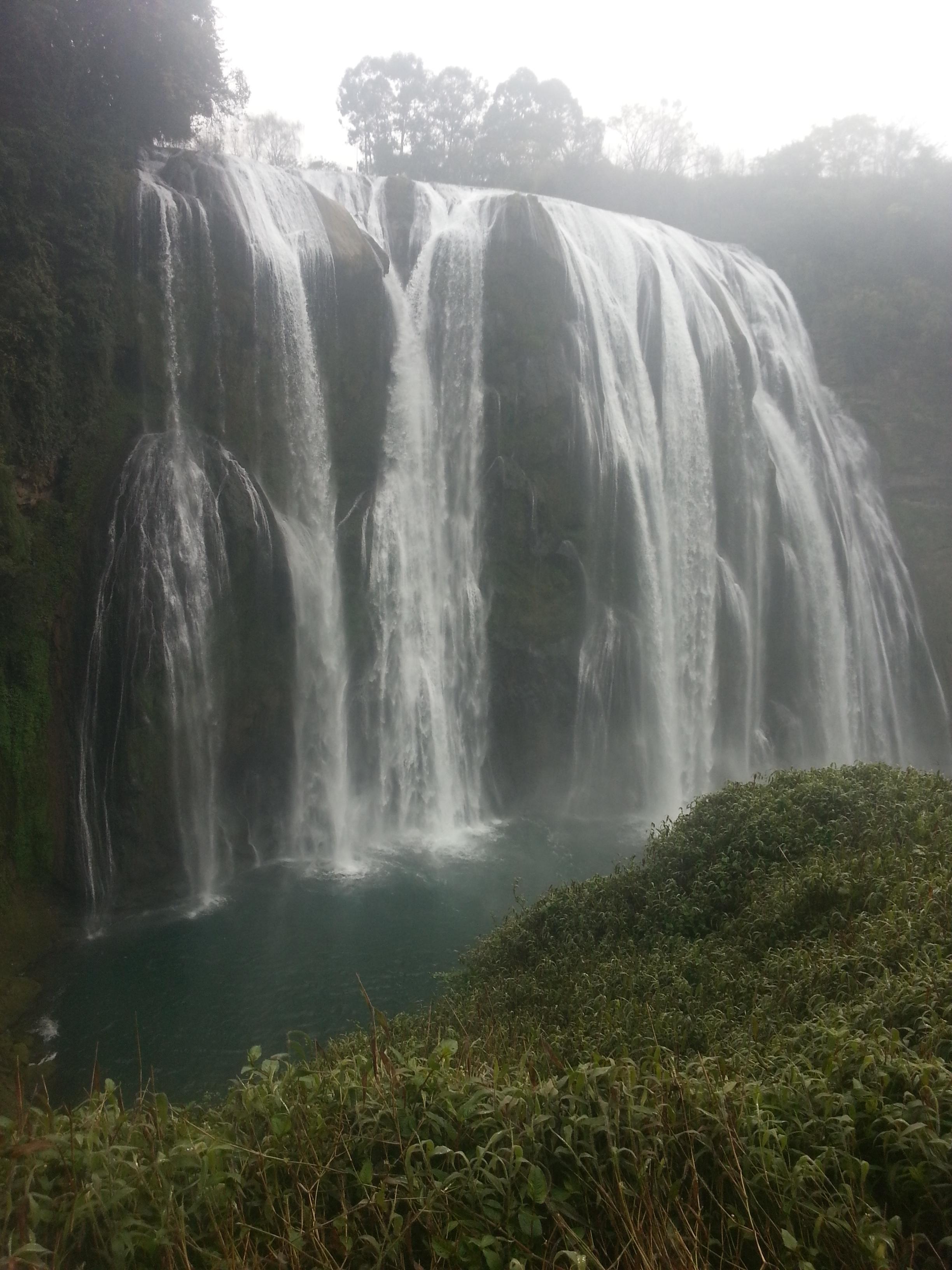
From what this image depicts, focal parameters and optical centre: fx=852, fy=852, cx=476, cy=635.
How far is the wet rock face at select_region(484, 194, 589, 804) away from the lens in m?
17.5

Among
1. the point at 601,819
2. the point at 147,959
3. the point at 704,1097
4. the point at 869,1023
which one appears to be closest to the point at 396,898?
the point at 147,959

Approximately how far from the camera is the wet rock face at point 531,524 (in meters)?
17.5

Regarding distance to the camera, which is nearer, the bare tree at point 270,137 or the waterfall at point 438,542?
the waterfall at point 438,542

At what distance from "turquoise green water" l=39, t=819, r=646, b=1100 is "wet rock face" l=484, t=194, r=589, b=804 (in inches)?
106

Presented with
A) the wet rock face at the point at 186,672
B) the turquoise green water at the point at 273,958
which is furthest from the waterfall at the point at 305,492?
the turquoise green water at the point at 273,958

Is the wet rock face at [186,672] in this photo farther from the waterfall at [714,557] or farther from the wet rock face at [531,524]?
the waterfall at [714,557]

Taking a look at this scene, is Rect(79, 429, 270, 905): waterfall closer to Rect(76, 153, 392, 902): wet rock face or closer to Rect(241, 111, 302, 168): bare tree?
Rect(76, 153, 392, 902): wet rock face

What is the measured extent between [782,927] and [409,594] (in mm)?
10978

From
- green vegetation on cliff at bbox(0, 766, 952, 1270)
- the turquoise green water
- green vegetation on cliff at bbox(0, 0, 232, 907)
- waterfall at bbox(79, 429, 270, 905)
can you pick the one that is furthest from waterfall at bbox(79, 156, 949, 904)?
green vegetation on cliff at bbox(0, 766, 952, 1270)

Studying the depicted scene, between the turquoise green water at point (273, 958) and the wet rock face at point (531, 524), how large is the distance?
270 centimetres

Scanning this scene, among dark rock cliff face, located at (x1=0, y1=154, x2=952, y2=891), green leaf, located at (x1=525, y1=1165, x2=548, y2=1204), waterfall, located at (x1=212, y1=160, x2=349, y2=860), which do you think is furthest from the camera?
waterfall, located at (x1=212, y1=160, x2=349, y2=860)

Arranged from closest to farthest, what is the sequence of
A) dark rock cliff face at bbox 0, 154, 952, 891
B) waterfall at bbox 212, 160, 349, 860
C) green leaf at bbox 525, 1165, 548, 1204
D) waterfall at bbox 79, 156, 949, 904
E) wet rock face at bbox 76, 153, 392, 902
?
green leaf at bbox 525, 1165, 548, 1204 → wet rock face at bbox 76, 153, 392, 902 → dark rock cliff face at bbox 0, 154, 952, 891 → waterfall at bbox 79, 156, 949, 904 → waterfall at bbox 212, 160, 349, 860

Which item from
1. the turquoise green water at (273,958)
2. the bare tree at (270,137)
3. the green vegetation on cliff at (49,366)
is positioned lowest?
the turquoise green water at (273,958)

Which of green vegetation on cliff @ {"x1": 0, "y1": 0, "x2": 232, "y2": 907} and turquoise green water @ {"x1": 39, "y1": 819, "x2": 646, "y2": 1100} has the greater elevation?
green vegetation on cliff @ {"x1": 0, "y1": 0, "x2": 232, "y2": 907}
